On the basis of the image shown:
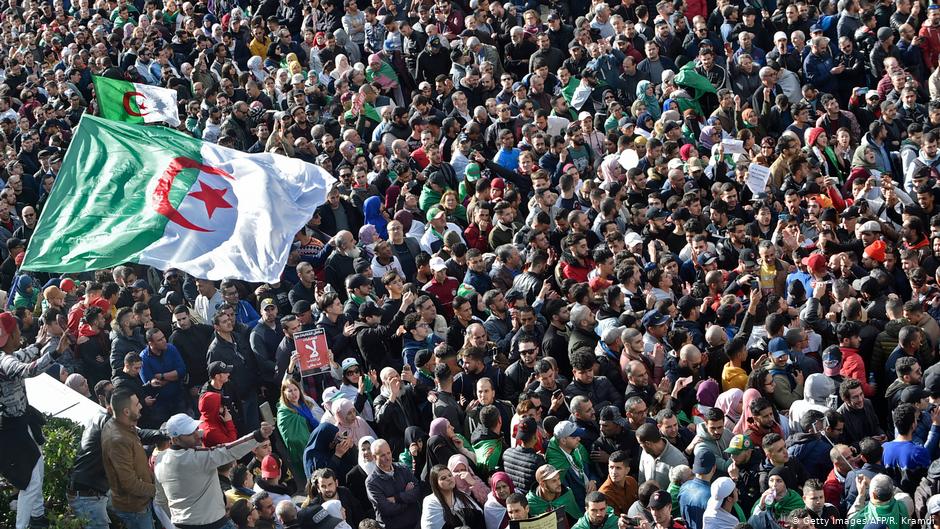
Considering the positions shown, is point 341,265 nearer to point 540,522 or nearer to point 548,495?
point 548,495

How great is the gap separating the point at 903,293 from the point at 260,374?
5823mm

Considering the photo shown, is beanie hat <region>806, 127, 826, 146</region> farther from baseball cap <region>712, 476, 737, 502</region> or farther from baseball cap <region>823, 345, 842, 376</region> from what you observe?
baseball cap <region>712, 476, 737, 502</region>

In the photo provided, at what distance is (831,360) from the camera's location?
37.1 ft

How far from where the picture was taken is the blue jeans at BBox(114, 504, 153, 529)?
36.6ft

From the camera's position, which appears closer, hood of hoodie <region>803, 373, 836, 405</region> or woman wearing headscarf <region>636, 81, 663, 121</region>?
hood of hoodie <region>803, 373, 836, 405</region>

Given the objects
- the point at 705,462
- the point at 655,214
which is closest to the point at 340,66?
the point at 655,214

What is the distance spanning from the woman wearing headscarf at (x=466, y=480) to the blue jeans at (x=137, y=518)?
7.98 feet

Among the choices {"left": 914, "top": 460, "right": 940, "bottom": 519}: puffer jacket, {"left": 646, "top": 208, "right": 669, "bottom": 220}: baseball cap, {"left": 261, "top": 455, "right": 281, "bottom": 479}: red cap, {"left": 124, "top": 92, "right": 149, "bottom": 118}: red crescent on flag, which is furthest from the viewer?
{"left": 124, "top": 92, "right": 149, "bottom": 118}: red crescent on flag

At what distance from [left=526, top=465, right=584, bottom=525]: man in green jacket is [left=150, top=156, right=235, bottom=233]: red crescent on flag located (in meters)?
3.44

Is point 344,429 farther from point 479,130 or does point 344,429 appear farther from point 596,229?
point 479,130

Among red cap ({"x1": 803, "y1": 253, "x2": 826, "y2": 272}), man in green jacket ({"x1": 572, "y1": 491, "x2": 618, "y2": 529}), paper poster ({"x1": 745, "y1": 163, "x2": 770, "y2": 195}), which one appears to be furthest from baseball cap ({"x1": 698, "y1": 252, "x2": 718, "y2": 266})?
man in green jacket ({"x1": 572, "y1": 491, "x2": 618, "y2": 529})

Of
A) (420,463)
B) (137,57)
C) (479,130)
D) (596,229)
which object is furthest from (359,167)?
(137,57)

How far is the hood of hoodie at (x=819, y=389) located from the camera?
11.0 meters

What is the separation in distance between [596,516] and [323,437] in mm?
2666
